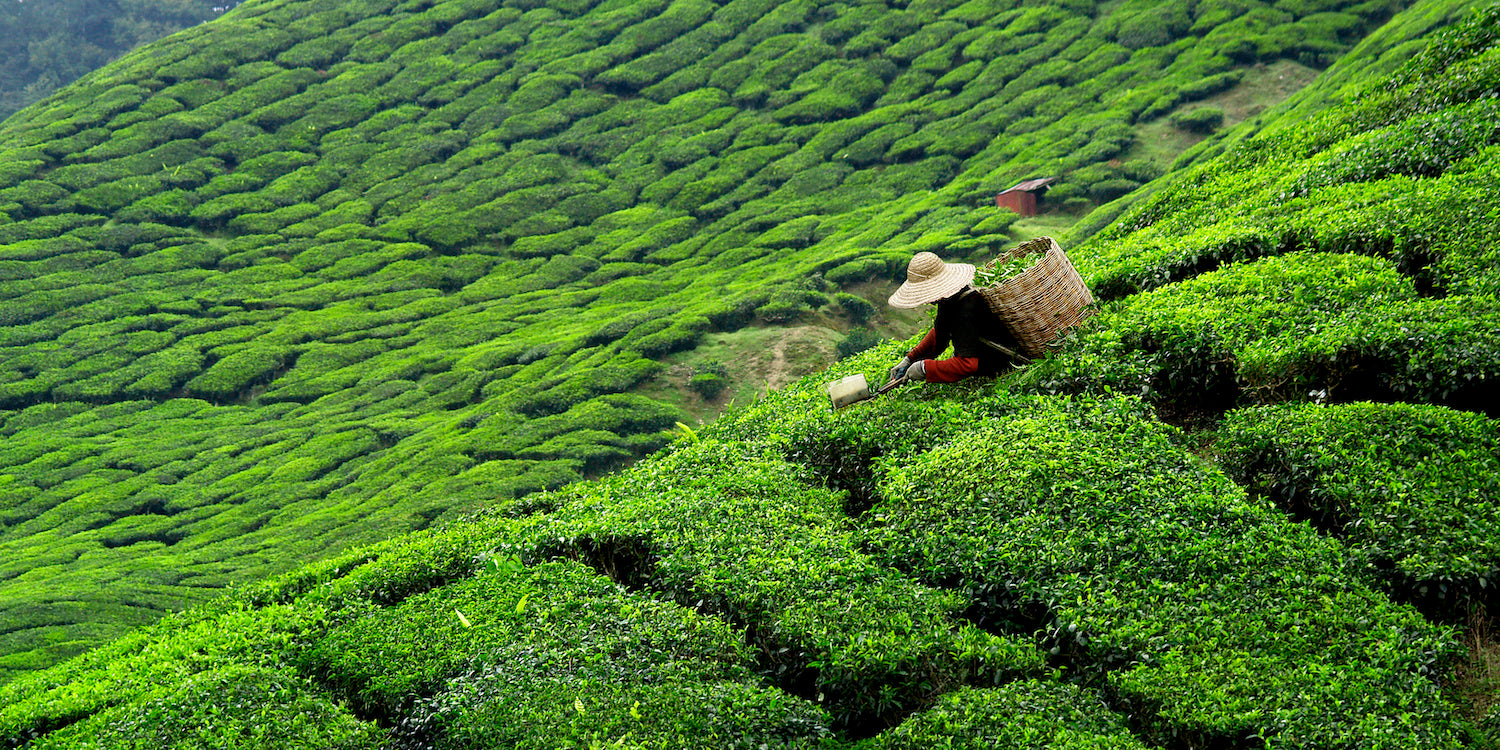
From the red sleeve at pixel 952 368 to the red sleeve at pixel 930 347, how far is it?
Result: 0.41 ft

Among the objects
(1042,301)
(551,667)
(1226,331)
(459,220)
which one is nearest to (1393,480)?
(1226,331)

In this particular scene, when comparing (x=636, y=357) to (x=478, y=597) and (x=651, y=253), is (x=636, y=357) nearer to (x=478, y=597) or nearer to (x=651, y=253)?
(x=651, y=253)

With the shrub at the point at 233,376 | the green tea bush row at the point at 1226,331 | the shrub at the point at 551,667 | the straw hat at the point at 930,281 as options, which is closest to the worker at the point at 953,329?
the straw hat at the point at 930,281

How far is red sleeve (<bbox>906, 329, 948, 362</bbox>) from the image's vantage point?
6.45 meters

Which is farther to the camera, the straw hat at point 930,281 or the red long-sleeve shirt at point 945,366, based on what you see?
the red long-sleeve shirt at point 945,366

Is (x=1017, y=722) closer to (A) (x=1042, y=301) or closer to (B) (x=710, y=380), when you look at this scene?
(A) (x=1042, y=301)

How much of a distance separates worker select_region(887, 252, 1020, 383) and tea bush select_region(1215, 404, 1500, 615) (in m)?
1.46

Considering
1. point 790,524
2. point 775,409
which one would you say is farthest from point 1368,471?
point 775,409

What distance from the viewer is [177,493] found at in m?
16.9

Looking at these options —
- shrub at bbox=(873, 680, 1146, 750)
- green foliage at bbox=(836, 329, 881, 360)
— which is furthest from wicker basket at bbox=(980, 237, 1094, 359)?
green foliage at bbox=(836, 329, 881, 360)

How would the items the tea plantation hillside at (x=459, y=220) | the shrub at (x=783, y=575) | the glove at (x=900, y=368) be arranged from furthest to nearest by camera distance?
the tea plantation hillside at (x=459, y=220) < the glove at (x=900, y=368) < the shrub at (x=783, y=575)

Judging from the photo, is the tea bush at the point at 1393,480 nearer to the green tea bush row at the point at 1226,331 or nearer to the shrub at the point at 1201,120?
the green tea bush row at the point at 1226,331

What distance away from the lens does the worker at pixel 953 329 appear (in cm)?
610

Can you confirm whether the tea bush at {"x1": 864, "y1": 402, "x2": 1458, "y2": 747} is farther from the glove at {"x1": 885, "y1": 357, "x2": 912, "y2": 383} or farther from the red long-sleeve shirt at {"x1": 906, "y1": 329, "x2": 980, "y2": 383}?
the glove at {"x1": 885, "y1": 357, "x2": 912, "y2": 383}
